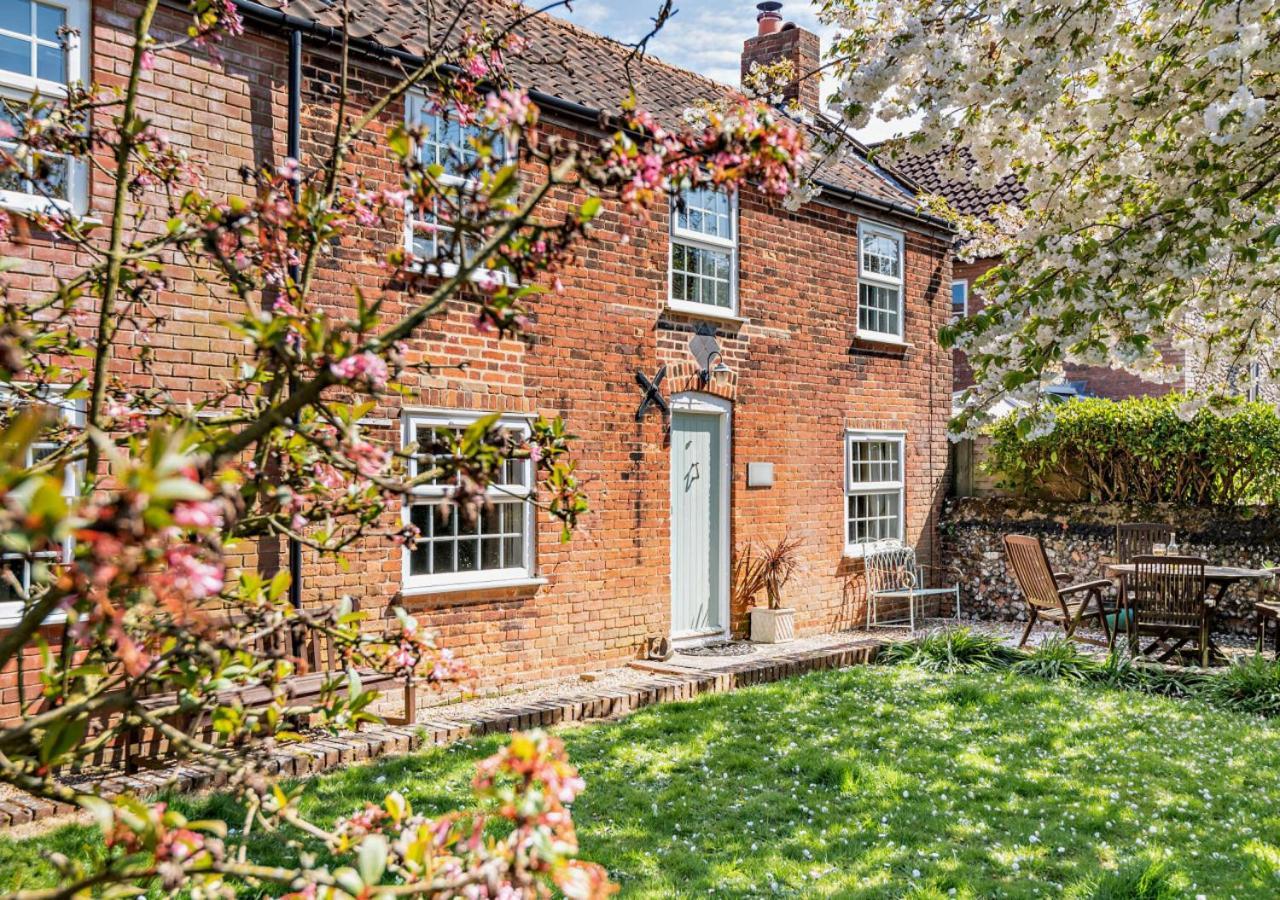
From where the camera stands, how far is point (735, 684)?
916 centimetres

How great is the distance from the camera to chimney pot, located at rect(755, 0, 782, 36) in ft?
50.8

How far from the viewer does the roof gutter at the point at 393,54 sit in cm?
A: 763

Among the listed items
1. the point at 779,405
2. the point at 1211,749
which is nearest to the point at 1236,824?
the point at 1211,749

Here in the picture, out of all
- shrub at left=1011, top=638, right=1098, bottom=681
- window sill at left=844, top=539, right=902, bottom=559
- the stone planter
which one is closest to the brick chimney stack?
window sill at left=844, top=539, right=902, bottom=559

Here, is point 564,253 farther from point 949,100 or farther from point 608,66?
point 608,66

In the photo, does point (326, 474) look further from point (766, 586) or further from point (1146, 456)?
point (1146, 456)

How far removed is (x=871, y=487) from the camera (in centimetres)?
1377

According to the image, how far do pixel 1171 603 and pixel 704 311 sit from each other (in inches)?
225

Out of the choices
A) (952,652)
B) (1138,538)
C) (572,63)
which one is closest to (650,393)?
(572,63)

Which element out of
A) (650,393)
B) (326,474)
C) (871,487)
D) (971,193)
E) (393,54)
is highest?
(971,193)

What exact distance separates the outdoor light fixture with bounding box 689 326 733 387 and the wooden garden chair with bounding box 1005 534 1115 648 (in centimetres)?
386

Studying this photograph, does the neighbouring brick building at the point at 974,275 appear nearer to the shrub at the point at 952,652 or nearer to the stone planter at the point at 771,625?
the shrub at the point at 952,652

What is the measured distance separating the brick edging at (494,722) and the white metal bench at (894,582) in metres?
2.65

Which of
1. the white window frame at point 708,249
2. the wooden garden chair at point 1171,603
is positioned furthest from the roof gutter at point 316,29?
the wooden garden chair at point 1171,603
